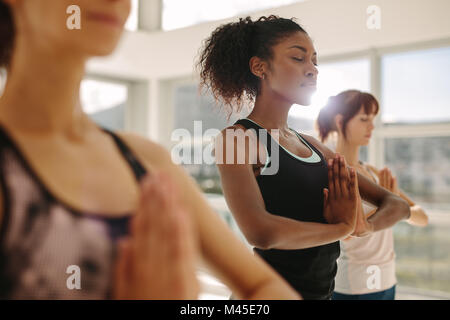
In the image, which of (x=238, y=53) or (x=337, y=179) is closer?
(x=337, y=179)

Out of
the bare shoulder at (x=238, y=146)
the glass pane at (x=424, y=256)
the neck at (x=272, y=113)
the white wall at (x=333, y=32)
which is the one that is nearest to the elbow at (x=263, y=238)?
the bare shoulder at (x=238, y=146)

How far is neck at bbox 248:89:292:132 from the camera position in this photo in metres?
0.92

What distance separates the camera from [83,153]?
370mm

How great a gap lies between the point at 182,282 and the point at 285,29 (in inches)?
27.1

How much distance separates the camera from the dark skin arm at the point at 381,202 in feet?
3.43

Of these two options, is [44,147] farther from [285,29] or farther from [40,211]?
[285,29]

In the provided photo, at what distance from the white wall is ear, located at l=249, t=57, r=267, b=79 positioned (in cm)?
104

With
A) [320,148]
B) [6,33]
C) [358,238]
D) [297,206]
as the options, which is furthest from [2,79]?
[358,238]

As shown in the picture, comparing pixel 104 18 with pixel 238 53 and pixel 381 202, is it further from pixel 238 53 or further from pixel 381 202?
pixel 381 202

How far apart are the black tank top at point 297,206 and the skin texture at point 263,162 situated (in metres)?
0.02

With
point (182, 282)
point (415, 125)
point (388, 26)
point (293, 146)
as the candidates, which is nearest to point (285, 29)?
point (293, 146)

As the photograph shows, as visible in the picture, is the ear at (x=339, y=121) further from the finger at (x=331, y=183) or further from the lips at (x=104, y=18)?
the lips at (x=104, y=18)

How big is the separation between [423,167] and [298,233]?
8.83 feet

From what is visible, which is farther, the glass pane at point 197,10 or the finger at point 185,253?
the glass pane at point 197,10
